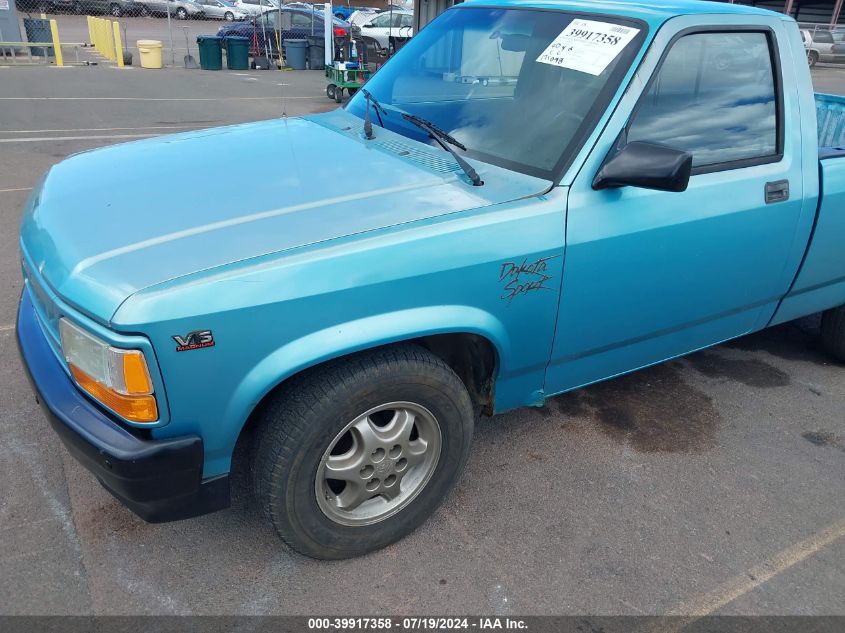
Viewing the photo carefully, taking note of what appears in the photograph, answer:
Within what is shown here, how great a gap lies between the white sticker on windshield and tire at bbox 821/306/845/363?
2.25 m

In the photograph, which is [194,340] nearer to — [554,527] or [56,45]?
[554,527]

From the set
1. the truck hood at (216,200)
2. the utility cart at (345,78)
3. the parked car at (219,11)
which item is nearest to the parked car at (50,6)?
the parked car at (219,11)

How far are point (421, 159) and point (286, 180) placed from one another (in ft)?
1.80

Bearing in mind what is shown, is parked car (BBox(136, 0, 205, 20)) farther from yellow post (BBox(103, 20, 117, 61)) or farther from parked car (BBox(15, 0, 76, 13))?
yellow post (BBox(103, 20, 117, 61))

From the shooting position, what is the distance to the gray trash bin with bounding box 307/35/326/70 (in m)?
19.2

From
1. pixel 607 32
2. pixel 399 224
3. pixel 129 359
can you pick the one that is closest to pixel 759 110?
pixel 607 32

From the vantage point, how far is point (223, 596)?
7.54 ft

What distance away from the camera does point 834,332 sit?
3.95 m

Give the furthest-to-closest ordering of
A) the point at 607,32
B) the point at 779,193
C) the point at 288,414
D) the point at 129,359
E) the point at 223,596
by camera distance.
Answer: the point at 779,193
the point at 607,32
the point at 223,596
the point at 288,414
the point at 129,359

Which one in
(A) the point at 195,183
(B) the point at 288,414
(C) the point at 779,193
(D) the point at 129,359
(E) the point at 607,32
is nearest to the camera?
(D) the point at 129,359

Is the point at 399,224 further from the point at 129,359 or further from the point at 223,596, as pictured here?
the point at 223,596

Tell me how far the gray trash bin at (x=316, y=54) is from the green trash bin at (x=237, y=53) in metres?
1.76

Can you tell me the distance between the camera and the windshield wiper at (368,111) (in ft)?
9.94

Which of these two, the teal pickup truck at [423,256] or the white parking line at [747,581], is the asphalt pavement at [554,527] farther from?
the teal pickup truck at [423,256]
